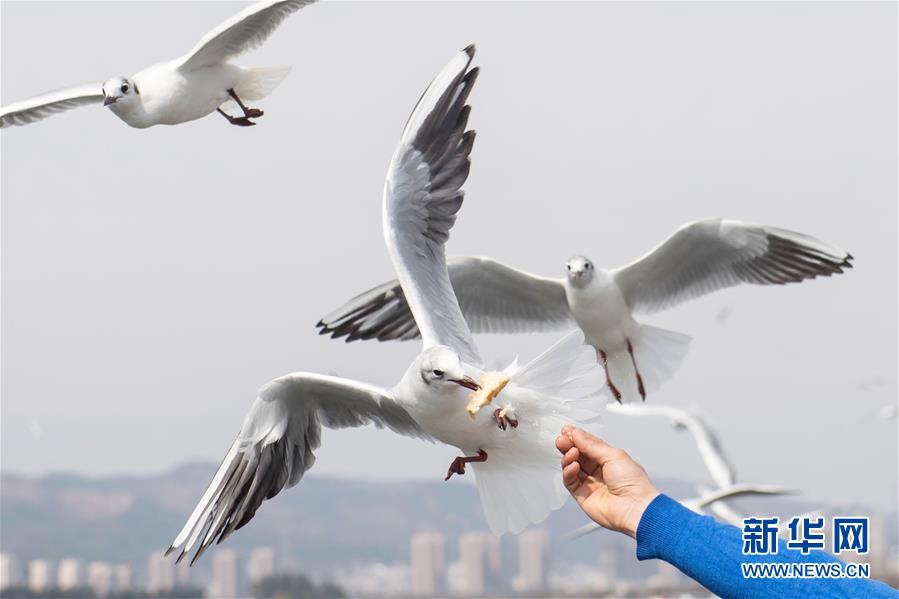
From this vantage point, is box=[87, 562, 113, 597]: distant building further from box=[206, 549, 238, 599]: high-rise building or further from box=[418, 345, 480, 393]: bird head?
box=[418, 345, 480, 393]: bird head

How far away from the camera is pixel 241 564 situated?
2522 inches

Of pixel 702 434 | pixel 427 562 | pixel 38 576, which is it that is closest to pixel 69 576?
pixel 38 576

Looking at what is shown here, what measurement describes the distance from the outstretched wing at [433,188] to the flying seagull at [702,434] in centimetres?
416

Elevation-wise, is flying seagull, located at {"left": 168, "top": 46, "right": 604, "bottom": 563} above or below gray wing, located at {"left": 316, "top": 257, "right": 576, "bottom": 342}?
below

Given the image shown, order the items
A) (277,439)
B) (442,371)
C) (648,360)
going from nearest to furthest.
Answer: (442,371), (277,439), (648,360)

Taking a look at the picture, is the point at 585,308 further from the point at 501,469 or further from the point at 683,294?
the point at 501,469

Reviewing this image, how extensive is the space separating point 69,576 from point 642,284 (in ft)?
193

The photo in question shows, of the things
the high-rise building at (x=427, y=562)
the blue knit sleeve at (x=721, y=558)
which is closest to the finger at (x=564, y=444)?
the blue knit sleeve at (x=721, y=558)

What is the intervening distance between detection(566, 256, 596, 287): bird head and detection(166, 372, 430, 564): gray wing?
2072mm

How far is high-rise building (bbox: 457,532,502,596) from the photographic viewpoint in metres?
62.5

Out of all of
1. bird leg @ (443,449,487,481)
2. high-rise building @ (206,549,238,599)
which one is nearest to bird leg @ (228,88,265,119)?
bird leg @ (443,449,487,481)

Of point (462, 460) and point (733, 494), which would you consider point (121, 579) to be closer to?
point (733, 494)

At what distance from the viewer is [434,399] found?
2.84m

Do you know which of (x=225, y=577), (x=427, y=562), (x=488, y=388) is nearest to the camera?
(x=488, y=388)
